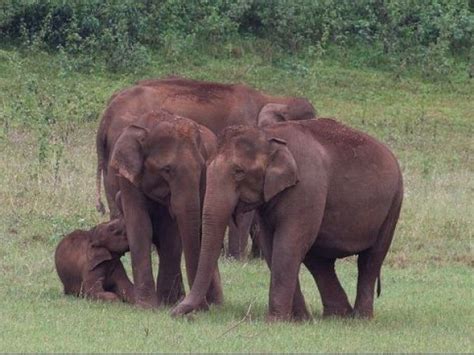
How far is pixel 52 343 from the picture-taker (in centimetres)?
953

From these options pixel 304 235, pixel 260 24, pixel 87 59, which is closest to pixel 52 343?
pixel 304 235

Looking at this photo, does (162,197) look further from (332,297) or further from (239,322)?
(332,297)

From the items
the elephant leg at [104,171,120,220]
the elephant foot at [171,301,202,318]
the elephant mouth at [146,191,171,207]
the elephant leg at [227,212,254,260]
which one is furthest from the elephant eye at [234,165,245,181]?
the elephant leg at [227,212,254,260]

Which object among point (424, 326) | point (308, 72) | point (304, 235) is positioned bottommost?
point (308, 72)

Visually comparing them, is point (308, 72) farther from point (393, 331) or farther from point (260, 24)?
point (393, 331)

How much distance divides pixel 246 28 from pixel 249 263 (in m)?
12.3

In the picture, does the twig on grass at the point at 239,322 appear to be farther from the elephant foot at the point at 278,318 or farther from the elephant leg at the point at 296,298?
the elephant leg at the point at 296,298

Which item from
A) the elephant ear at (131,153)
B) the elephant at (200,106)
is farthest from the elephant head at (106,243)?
the elephant at (200,106)

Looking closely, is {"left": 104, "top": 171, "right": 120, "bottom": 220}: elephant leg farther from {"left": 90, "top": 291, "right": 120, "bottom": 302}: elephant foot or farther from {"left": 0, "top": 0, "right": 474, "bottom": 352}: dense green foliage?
{"left": 90, "top": 291, "right": 120, "bottom": 302}: elephant foot

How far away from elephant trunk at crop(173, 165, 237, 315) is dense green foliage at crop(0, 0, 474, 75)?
45.5 ft

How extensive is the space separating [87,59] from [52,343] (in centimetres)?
1537

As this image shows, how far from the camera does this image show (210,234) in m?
10.8

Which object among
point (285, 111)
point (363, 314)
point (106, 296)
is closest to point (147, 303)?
point (106, 296)

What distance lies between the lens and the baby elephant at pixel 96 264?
12.0 m
